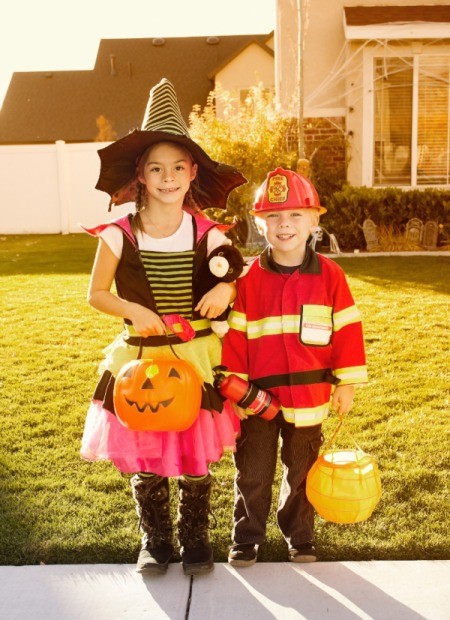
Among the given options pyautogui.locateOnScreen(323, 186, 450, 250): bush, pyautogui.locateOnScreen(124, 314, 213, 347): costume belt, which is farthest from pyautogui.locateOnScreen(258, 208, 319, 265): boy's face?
pyautogui.locateOnScreen(323, 186, 450, 250): bush

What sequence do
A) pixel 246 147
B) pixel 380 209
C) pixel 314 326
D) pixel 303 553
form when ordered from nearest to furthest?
pixel 314 326, pixel 303 553, pixel 246 147, pixel 380 209

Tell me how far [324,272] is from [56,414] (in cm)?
219

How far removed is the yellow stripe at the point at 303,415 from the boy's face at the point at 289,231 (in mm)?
531

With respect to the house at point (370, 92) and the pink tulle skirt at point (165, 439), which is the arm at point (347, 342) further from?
the house at point (370, 92)

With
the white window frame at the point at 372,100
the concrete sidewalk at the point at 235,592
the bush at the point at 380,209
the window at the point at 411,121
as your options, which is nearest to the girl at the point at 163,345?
the concrete sidewalk at the point at 235,592

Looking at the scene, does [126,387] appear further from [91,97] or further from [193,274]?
[91,97]

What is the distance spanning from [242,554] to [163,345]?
81 cm

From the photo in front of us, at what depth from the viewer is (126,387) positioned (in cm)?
241

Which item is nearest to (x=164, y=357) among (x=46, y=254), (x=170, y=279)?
(x=170, y=279)

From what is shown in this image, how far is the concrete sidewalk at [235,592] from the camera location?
2.37 m

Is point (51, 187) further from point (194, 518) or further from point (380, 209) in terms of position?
point (194, 518)

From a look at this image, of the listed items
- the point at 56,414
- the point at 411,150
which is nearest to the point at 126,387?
the point at 56,414

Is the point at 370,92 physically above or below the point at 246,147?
above

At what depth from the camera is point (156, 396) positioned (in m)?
2.37
